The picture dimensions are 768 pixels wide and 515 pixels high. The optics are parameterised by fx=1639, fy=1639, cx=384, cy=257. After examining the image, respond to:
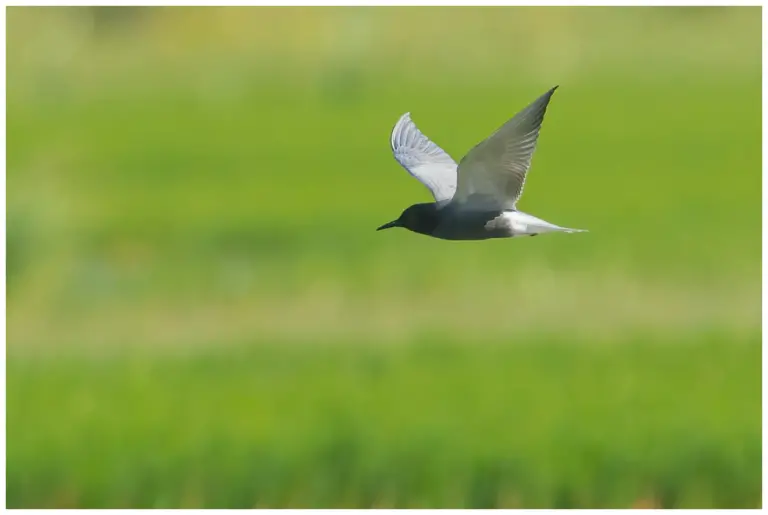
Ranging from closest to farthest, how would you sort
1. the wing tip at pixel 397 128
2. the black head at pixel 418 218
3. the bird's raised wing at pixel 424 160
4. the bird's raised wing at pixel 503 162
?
the bird's raised wing at pixel 503 162 < the black head at pixel 418 218 < the bird's raised wing at pixel 424 160 < the wing tip at pixel 397 128

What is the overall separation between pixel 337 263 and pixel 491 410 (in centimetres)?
308

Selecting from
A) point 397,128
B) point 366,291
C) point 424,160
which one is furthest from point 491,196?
point 366,291

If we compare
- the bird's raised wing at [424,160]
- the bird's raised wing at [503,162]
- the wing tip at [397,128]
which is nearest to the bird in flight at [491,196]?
the bird's raised wing at [503,162]

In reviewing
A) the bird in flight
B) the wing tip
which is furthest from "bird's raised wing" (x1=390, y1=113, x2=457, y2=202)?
the bird in flight

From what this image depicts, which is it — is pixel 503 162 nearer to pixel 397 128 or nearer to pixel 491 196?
pixel 491 196

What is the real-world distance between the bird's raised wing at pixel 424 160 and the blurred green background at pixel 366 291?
5.47ft

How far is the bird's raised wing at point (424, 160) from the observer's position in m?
3.64

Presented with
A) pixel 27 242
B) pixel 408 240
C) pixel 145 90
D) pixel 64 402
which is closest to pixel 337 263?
pixel 408 240

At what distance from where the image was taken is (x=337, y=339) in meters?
7.16

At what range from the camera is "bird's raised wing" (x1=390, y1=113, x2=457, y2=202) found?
364cm

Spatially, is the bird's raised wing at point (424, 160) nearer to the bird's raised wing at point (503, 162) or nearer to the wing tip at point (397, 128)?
the wing tip at point (397, 128)

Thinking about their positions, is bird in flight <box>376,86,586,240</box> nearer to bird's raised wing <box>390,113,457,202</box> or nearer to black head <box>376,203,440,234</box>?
black head <box>376,203,440,234</box>

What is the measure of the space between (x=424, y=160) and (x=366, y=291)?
171 inches

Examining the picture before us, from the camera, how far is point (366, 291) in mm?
8156
